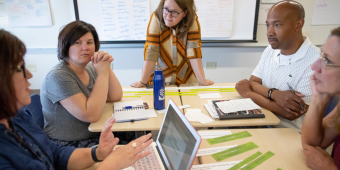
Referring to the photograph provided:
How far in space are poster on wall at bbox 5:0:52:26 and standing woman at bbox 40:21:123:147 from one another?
223cm

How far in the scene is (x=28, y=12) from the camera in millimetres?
3117

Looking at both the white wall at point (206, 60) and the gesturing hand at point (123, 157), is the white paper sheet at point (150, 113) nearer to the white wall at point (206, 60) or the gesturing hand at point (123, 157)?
the gesturing hand at point (123, 157)

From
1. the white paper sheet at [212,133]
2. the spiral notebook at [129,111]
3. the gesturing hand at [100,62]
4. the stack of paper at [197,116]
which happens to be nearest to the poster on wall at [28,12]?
the gesturing hand at [100,62]

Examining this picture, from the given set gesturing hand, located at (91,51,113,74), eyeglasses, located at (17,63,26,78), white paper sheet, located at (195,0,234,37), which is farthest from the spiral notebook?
white paper sheet, located at (195,0,234,37)

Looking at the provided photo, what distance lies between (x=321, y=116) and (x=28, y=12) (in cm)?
382

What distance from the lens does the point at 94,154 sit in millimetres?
922

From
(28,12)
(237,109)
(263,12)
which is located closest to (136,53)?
(28,12)

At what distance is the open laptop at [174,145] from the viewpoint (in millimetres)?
687

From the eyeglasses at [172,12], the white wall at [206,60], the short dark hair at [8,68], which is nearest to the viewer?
the short dark hair at [8,68]

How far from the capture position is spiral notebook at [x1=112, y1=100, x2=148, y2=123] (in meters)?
1.28

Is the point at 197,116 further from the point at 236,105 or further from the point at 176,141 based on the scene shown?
the point at 176,141

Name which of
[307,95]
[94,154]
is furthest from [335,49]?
[94,154]

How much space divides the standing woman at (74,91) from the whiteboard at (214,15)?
1.74m

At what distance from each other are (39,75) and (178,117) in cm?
345
